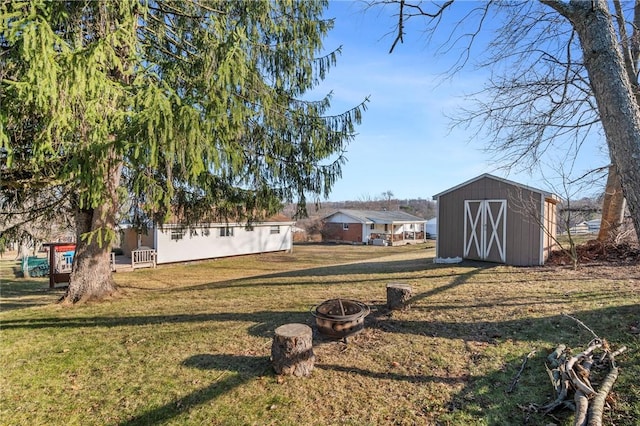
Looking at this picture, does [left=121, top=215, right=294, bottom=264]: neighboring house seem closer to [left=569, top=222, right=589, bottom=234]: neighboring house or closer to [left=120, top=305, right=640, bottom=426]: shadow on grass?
[left=120, top=305, right=640, bottom=426]: shadow on grass

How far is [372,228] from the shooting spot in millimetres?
33250

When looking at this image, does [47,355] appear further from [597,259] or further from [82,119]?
[597,259]

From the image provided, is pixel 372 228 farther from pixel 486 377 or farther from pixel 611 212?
pixel 486 377

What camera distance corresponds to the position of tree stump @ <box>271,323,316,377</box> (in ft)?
12.4

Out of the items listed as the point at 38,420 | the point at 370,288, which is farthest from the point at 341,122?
the point at 38,420

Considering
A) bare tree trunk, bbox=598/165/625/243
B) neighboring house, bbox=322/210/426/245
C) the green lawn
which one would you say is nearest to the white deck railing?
the green lawn

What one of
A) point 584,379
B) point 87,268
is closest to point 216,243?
point 87,268

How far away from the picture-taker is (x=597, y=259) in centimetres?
995

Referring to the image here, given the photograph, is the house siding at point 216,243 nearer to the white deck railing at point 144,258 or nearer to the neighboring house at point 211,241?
the neighboring house at point 211,241

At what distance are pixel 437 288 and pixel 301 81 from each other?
18.3 ft

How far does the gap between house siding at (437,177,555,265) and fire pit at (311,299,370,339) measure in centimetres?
724

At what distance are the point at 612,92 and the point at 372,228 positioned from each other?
3072 cm

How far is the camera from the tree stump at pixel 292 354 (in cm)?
378

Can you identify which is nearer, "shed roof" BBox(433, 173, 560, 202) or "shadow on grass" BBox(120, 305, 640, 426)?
"shadow on grass" BBox(120, 305, 640, 426)
